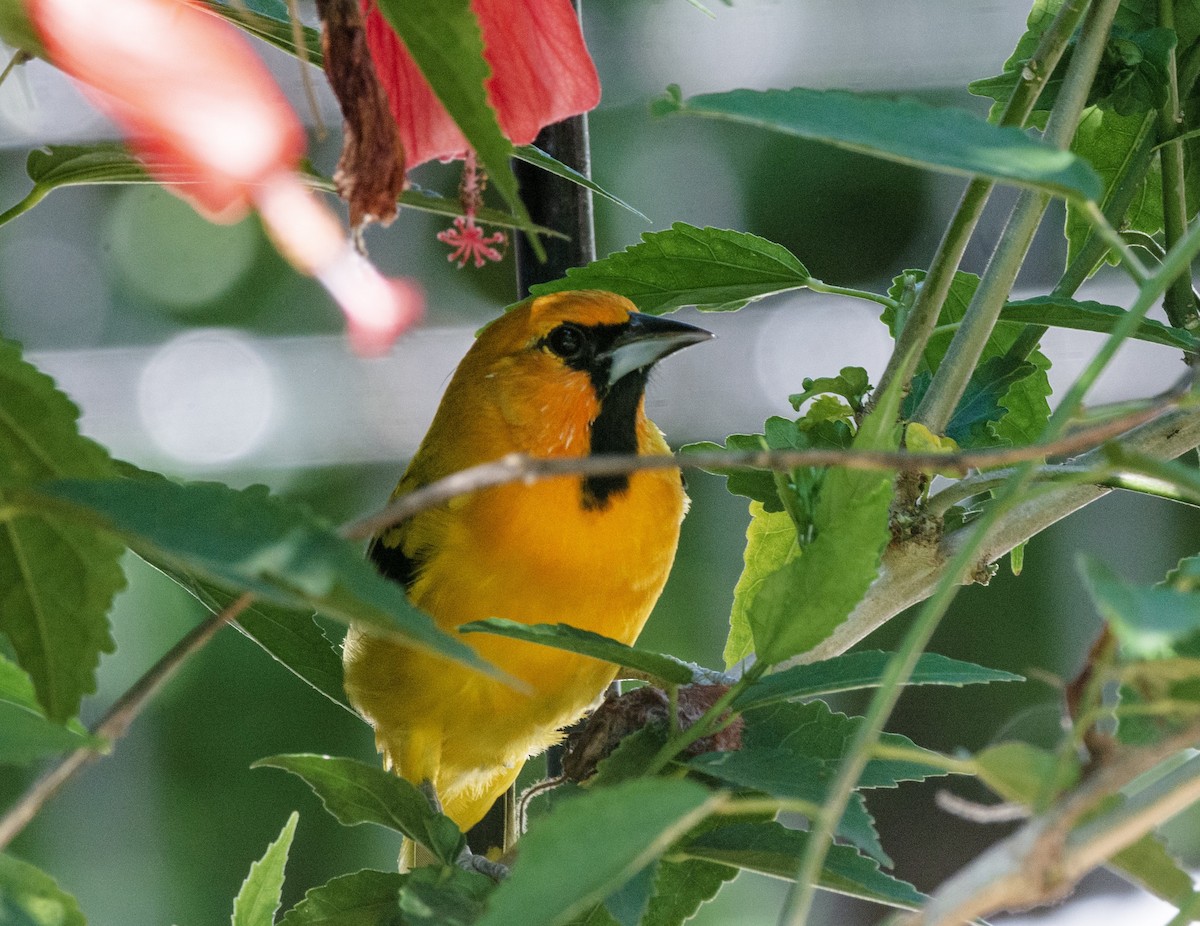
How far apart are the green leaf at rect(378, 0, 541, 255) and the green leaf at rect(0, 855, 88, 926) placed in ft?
0.85

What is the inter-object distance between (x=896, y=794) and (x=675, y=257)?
8.65 feet

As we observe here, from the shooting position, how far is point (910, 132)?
0.35 m

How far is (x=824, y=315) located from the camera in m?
3.35

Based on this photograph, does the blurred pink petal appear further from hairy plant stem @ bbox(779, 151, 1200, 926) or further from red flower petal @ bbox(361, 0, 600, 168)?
hairy plant stem @ bbox(779, 151, 1200, 926)

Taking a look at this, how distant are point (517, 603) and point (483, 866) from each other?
1.32ft

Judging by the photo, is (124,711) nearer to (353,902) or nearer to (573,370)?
(353,902)

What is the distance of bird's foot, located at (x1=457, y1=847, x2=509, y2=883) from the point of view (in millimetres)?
567

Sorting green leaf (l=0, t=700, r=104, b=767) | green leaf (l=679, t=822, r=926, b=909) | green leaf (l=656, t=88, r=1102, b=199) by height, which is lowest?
green leaf (l=679, t=822, r=926, b=909)

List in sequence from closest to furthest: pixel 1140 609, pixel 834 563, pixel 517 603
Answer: pixel 1140 609, pixel 834 563, pixel 517 603

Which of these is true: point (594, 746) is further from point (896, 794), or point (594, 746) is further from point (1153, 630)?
point (896, 794)

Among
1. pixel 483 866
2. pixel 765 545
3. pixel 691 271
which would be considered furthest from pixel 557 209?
pixel 483 866

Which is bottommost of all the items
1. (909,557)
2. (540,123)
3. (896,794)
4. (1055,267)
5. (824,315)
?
(896,794)

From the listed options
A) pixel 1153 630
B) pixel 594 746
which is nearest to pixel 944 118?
pixel 1153 630

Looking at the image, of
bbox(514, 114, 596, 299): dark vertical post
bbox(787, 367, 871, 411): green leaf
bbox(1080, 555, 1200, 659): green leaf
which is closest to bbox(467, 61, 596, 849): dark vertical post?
bbox(514, 114, 596, 299): dark vertical post
